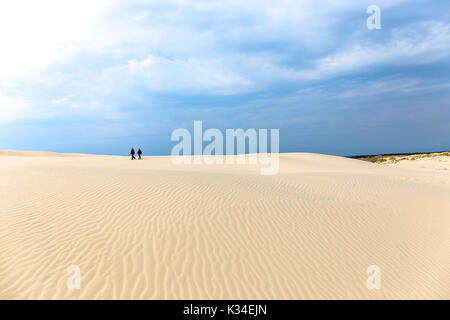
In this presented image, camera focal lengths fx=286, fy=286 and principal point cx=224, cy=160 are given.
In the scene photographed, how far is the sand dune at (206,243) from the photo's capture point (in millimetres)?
5430

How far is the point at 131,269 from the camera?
5.68m

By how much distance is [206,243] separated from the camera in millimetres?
6836

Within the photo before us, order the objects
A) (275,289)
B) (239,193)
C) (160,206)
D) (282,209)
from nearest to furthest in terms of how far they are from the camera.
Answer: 1. (275,289)
2. (160,206)
3. (282,209)
4. (239,193)

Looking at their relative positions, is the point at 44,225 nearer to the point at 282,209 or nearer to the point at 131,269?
the point at 131,269

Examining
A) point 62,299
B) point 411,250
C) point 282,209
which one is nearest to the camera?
point 62,299

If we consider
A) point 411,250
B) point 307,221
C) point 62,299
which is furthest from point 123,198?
point 411,250

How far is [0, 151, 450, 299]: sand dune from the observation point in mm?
5430

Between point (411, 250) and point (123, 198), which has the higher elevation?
point (123, 198)

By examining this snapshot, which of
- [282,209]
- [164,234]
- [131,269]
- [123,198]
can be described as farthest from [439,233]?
[123,198]

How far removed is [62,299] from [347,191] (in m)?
12.0

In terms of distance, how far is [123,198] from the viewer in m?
9.27
